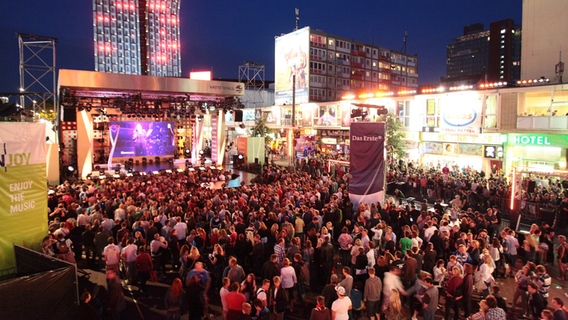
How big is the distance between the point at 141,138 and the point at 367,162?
23461 millimetres

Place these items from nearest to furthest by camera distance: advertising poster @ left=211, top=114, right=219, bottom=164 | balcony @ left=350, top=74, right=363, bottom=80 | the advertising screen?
1. the advertising screen
2. advertising poster @ left=211, top=114, right=219, bottom=164
3. balcony @ left=350, top=74, right=363, bottom=80

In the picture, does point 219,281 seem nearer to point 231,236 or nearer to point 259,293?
point 231,236

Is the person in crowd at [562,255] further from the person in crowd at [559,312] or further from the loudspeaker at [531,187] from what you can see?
the loudspeaker at [531,187]

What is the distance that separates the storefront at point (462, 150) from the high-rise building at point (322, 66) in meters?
25.0

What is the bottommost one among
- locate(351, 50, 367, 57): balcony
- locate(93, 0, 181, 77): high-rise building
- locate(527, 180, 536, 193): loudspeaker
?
locate(527, 180, 536, 193): loudspeaker

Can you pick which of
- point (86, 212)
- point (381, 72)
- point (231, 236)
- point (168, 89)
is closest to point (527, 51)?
point (168, 89)

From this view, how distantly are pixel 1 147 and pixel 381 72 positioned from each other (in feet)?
224

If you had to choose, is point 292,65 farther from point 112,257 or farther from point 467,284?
point 467,284

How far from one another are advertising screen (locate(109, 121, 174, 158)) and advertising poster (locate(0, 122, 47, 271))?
22.9 metres

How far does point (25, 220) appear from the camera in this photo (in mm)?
8000

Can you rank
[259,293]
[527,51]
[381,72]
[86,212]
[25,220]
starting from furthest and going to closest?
1. [381,72]
2. [527,51]
3. [86,212]
4. [25,220]
5. [259,293]

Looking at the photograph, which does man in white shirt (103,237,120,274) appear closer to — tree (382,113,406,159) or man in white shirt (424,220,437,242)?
man in white shirt (424,220,437,242)

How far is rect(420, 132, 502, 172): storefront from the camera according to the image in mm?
22812

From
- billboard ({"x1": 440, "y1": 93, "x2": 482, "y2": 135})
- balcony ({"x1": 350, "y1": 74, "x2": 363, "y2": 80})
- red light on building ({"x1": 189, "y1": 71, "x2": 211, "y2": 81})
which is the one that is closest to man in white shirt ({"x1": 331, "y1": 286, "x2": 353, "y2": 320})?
billboard ({"x1": 440, "y1": 93, "x2": 482, "y2": 135})
